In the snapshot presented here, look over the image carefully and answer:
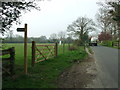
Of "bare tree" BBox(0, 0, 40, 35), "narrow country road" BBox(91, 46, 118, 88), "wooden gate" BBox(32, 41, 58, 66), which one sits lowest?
"narrow country road" BBox(91, 46, 118, 88)

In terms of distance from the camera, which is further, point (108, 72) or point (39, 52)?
point (39, 52)

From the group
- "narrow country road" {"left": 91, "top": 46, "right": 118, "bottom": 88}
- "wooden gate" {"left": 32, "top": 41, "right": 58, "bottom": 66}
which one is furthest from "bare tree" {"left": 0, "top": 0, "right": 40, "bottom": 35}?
"narrow country road" {"left": 91, "top": 46, "right": 118, "bottom": 88}

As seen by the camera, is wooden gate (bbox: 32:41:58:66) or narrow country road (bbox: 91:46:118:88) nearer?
narrow country road (bbox: 91:46:118:88)

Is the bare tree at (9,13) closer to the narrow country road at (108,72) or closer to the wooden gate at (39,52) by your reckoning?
the wooden gate at (39,52)

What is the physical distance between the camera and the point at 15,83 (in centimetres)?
456

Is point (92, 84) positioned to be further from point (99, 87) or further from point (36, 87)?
point (36, 87)

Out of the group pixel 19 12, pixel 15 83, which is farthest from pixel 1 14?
pixel 15 83

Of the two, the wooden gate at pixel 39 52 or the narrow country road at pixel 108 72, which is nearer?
the narrow country road at pixel 108 72

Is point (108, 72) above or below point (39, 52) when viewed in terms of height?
below

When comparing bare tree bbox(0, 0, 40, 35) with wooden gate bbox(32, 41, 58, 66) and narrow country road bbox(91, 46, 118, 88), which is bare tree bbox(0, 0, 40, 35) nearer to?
wooden gate bbox(32, 41, 58, 66)

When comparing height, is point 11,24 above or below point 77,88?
above

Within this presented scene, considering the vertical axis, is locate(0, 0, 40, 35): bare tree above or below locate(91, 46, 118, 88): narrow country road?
above

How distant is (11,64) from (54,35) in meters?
79.6

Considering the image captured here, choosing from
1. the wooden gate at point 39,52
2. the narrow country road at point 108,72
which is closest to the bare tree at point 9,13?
the wooden gate at point 39,52
